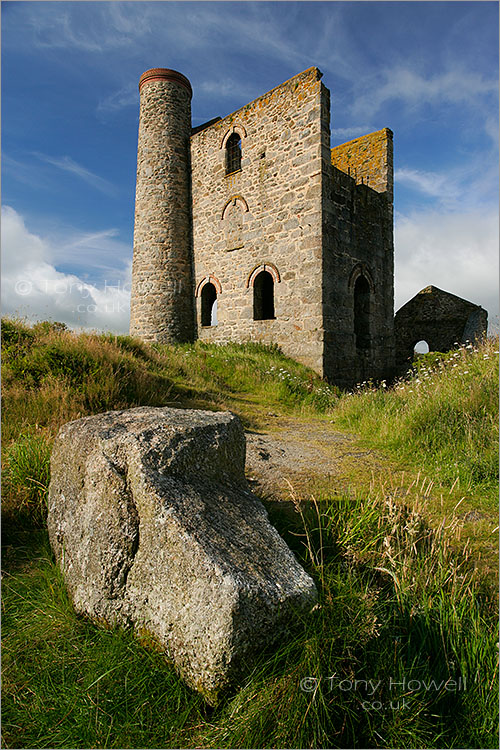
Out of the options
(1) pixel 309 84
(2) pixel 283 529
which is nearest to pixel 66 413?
(2) pixel 283 529

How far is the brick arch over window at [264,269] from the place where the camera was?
10.9 metres

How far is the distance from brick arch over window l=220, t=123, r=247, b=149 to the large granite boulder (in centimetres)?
1174

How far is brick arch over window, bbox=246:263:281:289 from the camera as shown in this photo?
10.9 metres

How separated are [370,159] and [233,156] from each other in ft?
14.3

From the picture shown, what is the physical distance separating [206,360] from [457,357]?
5.65 meters

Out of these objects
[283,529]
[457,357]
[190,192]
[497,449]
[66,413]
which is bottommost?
[283,529]

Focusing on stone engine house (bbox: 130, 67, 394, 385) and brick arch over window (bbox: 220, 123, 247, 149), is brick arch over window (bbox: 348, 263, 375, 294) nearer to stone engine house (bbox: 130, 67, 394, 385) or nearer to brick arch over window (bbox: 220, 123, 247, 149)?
stone engine house (bbox: 130, 67, 394, 385)

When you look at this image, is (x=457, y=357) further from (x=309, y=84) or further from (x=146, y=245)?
(x=146, y=245)

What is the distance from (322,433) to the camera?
5.89 metres

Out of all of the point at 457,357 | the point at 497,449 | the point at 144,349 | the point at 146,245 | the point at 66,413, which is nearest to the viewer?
the point at 497,449

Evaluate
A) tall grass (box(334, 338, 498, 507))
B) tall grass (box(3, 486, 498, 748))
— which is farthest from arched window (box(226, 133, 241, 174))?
tall grass (box(3, 486, 498, 748))

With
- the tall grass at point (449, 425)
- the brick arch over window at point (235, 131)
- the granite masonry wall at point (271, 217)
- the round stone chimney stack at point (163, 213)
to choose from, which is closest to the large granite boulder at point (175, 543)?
the tall grass at point (449, 425)

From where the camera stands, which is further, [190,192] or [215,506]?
[190,192]

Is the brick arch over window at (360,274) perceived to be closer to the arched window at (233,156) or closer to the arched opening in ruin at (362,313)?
the arched opening in ruin at (362,313)
